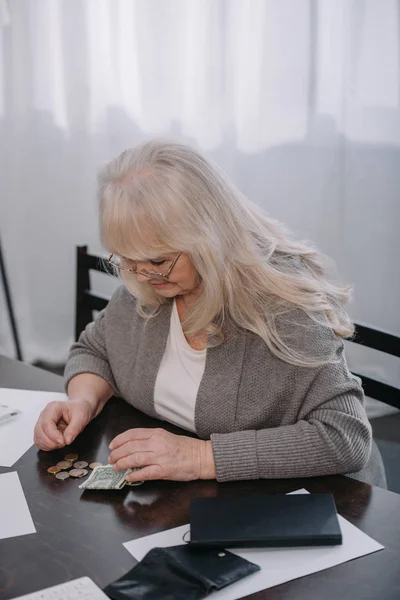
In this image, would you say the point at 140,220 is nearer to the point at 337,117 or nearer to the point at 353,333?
the point at 353,333

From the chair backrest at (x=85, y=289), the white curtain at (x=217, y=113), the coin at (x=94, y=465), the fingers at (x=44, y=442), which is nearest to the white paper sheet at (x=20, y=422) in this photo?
the fingers at (x=44, y=442)

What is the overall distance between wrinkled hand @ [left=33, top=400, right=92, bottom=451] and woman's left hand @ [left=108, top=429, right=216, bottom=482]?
139mm

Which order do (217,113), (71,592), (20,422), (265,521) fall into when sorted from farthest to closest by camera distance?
(217,113)
(20,422)
(265,521)
(71,592)

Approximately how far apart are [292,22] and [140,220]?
1767 millimetres

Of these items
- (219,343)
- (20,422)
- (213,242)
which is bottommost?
(20,422)

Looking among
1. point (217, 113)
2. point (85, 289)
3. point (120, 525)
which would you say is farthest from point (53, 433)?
point (217, 113)

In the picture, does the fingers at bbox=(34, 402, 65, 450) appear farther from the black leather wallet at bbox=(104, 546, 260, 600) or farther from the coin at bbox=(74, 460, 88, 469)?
the black leather wallet at bbox=(104, 546, 260, 600)

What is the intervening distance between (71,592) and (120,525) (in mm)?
190

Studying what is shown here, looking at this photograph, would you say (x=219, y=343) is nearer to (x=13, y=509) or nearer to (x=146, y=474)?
(x=146, y=474)

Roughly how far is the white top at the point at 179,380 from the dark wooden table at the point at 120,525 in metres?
0.17

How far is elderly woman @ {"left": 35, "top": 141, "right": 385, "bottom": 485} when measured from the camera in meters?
1.43

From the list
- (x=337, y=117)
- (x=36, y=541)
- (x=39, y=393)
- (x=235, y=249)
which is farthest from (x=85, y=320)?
(x=337, y=117)

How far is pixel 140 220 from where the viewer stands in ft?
4.91

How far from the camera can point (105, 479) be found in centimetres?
140
